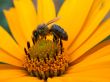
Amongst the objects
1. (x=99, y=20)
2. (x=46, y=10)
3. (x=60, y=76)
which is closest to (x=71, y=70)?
(x=60, y=76)

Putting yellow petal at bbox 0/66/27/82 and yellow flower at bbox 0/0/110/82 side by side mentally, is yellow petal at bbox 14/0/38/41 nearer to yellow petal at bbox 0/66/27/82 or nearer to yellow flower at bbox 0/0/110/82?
yellow flower at bbox 0/0/110/82

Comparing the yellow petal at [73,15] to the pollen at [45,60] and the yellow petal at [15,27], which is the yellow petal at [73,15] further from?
the yellow petal at [15,27]

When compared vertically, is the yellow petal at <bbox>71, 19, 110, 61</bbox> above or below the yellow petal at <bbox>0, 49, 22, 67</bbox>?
above

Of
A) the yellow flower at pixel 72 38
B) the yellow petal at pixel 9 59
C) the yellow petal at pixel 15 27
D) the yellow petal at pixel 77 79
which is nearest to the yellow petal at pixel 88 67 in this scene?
the yellow flower at pixel 72 38

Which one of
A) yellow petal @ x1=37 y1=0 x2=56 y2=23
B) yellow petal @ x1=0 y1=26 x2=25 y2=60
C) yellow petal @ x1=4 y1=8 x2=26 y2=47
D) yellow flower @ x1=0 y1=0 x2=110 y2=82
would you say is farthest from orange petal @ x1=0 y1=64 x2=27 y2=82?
yellow petal @ x1=37 y1=0 x2=56 y2=23

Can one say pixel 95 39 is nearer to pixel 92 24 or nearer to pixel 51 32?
pixel 92 24

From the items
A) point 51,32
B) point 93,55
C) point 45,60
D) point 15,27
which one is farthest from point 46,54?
point 15,27
